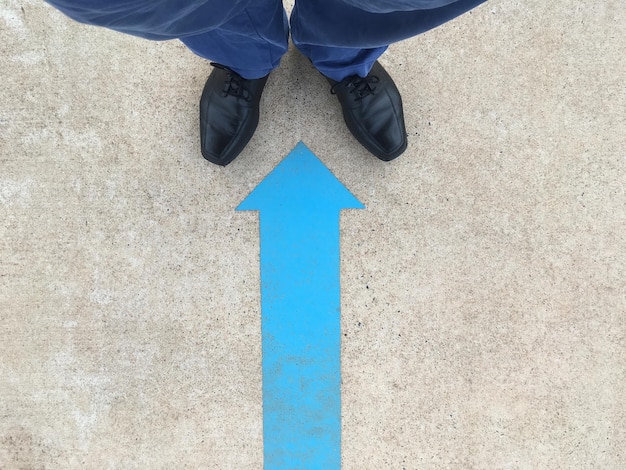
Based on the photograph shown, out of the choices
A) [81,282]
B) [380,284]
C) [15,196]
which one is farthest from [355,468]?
[15,196]

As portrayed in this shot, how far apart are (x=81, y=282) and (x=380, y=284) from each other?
33.9 inches

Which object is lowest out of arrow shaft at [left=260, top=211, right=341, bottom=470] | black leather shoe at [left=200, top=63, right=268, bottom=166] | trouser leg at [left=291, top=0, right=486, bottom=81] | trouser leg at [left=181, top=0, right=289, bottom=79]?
arrow shaft at [left=260, top=211, right=341, bottom=470]

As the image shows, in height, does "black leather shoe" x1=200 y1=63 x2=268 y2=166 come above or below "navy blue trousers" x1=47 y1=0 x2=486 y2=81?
below

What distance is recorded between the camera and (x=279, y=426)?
1411 millimetres

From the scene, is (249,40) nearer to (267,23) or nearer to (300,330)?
(267,23)

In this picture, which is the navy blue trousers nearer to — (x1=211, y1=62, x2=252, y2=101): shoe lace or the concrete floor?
(x1=211, y1=62, x2=252, y2=101): shoe lace

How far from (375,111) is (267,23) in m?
0.49

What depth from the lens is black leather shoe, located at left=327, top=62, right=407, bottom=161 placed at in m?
1.33

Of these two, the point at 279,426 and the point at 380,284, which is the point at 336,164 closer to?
the point at 380,284

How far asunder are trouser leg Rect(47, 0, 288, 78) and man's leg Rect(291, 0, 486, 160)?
0.23 feet

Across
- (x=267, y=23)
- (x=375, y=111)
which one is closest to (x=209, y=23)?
(x=267, y=23)

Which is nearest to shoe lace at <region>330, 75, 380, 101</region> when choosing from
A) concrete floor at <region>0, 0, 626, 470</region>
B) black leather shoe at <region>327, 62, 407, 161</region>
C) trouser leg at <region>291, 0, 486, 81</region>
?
black leather shoe at <region>327, 62, 407, 161</region>

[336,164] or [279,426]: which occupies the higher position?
[336,164]

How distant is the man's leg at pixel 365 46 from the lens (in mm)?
792
